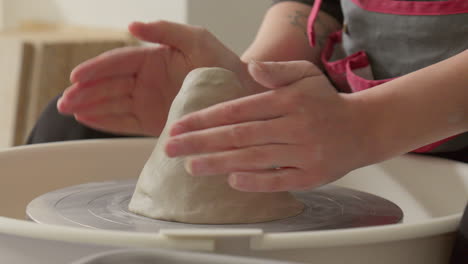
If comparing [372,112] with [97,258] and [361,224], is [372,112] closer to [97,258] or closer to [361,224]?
[361,224]

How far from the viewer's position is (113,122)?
3.34ft

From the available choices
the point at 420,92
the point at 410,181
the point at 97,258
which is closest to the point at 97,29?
the point at 410,181

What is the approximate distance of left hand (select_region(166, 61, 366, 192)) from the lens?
0.66m

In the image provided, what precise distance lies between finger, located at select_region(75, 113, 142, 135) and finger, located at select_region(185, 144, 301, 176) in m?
0.37

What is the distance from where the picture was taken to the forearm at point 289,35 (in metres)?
1.17

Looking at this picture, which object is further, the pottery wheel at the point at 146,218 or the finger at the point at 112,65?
the finger at the point at 112,65

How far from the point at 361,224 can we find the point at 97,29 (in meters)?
1.98

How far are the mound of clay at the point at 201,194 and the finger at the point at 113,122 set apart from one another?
0.23m

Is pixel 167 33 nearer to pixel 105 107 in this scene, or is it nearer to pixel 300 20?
pixel 105 107

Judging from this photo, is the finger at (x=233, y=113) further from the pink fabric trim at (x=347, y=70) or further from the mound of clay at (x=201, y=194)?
the pink fabric trim at (x=347, y=70)

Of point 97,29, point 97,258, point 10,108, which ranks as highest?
point 97,258

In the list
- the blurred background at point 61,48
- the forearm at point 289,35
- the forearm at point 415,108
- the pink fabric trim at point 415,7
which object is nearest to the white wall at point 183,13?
the blurred background at point 61,48

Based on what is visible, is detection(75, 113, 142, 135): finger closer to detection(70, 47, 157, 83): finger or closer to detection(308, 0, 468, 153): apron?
detection(70, 47, 157, 83): finger

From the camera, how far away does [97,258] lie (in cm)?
43
